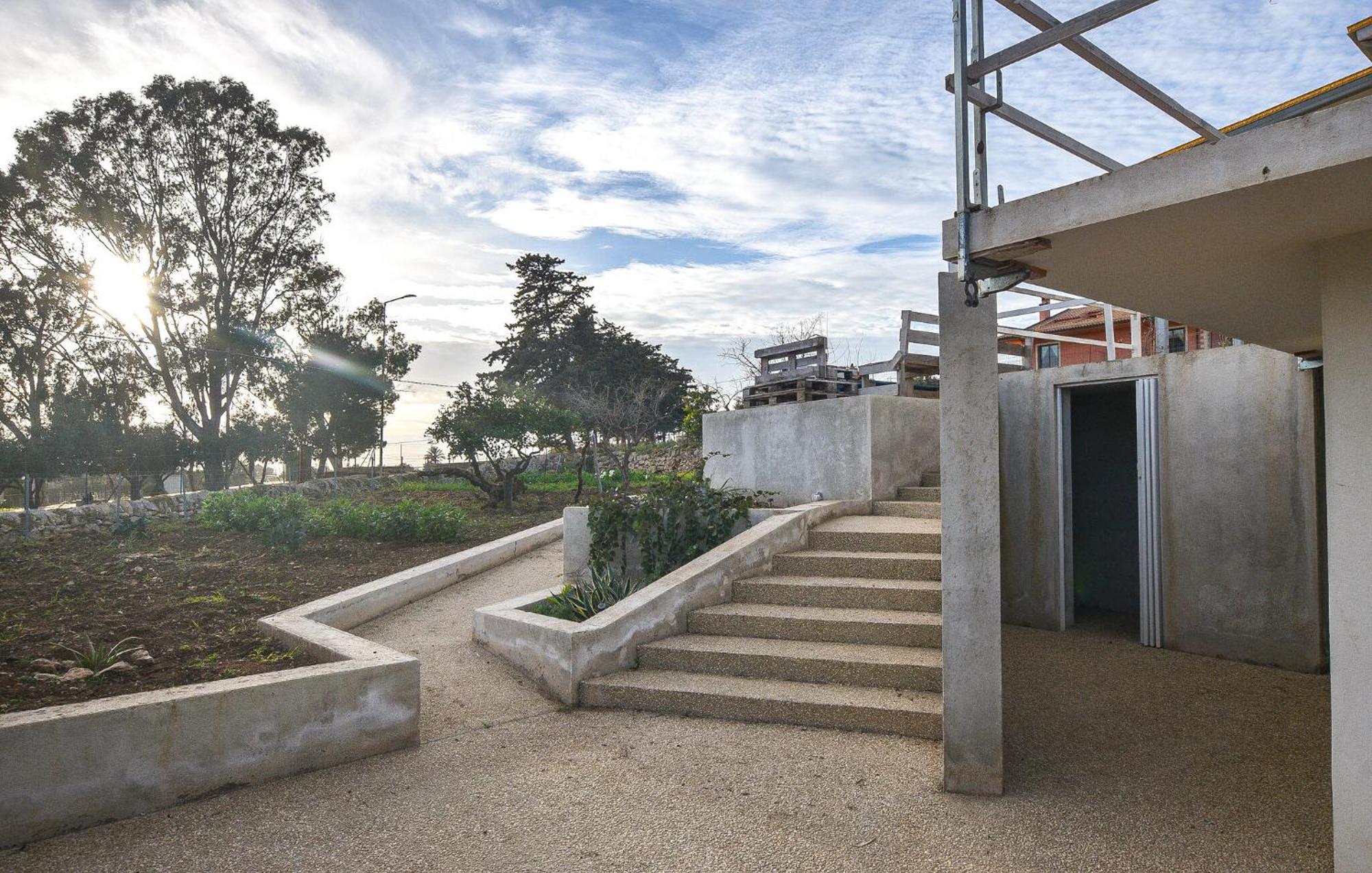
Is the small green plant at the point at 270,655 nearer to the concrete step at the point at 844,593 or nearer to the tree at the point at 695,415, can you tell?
the concrete step at the point at 844,593

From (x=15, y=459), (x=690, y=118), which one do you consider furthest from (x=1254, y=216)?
(x=15, y=459)

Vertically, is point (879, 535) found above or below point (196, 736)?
above

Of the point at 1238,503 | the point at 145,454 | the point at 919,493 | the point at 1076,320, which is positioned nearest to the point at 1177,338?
the point at 1238,503

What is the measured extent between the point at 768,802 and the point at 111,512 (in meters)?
13.6

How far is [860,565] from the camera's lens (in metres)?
5.97

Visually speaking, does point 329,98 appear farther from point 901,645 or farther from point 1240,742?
point 1240,742

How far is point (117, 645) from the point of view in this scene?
4.46m

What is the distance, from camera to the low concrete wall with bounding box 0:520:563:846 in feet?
10.2

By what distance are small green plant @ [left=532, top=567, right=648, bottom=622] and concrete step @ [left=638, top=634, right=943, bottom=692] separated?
31.0 inches

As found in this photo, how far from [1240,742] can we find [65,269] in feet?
82.5

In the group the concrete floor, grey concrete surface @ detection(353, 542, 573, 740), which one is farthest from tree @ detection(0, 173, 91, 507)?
the concrete floor

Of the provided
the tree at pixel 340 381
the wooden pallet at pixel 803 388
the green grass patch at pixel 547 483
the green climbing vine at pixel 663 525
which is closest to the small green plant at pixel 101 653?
the green climbing vine at pixel 663 525

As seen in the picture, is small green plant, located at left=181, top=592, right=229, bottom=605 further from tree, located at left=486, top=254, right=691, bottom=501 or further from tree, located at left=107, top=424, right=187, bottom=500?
tree, located at left=486, top=254, right=691, bottom=501

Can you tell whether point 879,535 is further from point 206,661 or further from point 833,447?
point 206,661
